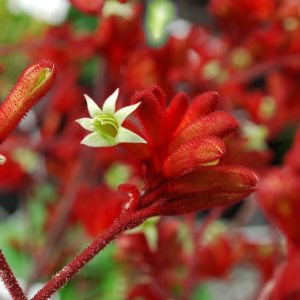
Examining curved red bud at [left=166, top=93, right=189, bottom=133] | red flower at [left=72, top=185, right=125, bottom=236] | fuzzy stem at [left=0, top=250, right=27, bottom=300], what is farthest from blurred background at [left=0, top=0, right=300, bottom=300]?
fuzzy stem at [left=0, top=250, right=27, bottom=300]

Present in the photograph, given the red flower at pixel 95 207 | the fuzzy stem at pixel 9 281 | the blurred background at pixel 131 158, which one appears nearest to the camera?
the fuzzy stem at pixel 9 281

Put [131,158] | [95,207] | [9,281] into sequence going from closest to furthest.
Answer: [9,281]
[131,158]
[95,207]

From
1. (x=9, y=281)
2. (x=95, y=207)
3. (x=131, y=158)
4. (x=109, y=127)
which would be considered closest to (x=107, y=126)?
(x=109, y=127)

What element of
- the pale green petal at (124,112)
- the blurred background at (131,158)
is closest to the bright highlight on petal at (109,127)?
the pale green petal at (124,112)

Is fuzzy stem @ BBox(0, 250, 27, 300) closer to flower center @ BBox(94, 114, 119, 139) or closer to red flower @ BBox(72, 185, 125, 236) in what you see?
flower center @ BBox(94, 114, 119, 139)

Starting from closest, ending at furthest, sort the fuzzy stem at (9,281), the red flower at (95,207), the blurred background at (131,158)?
the fuzzy stem at (9,281), the blurred background at (131,158), the red flower at (95,207)

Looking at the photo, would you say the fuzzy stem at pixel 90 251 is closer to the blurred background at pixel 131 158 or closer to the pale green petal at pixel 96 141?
the pale green petal at pixel 96 141

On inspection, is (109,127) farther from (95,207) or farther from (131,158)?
(95,207)
